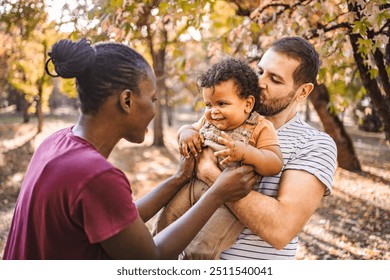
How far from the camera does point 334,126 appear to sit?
9914 millimetres

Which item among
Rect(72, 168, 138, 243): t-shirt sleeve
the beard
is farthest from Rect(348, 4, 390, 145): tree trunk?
Rect(72, 168, 138, 243): t-shirt sleeve

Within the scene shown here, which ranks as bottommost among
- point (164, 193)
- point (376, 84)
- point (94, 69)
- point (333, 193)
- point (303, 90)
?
point (333, 193)

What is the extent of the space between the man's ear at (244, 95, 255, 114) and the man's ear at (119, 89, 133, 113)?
0.80m

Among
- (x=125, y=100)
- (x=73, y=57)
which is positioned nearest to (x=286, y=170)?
(x=125, y=100)

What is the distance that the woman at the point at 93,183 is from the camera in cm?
128

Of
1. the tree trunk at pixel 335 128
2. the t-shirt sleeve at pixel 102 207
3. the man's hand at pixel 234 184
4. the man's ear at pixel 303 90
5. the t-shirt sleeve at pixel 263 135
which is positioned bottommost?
the tree trunk at pixel 335 128

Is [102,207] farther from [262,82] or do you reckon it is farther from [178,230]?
[262,82]

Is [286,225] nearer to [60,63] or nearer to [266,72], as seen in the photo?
[266,72]

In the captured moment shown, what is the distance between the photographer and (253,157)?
1867 mm

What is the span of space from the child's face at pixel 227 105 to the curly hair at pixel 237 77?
2 cm

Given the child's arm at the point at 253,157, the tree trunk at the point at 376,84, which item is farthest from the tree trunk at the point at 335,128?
the child's arm at the point at 253,157

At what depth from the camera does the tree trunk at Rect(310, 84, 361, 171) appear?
30.9 feet

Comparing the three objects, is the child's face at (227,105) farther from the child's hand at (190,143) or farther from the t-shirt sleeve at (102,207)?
the t-shirt sleeve at (102,207)

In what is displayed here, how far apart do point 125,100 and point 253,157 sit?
0.70 m
